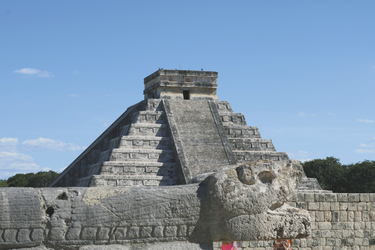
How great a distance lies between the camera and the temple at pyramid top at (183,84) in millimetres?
21047

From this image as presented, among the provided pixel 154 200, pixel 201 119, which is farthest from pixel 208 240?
pixel 201 119

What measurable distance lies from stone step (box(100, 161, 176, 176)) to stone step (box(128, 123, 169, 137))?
1383 mm

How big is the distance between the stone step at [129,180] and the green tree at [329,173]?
17.0m

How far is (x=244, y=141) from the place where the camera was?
65.6ft

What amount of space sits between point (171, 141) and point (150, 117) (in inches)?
50.3

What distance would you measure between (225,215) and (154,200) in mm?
535

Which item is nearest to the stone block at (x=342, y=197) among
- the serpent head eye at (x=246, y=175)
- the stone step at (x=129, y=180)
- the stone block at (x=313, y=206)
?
the stone block at (x=313, y=206)

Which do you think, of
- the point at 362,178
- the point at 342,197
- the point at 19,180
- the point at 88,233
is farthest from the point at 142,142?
the point at 19,180

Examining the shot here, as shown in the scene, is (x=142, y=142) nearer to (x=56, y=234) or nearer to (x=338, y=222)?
(x=338, y=222)

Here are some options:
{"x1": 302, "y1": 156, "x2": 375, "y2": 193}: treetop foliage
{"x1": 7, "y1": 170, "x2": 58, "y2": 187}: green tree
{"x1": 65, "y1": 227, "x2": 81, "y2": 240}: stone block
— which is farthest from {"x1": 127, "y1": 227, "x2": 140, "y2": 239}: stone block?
{"x1": 7, "y1": 170, "x2": 58, "y2": 187}: green tree

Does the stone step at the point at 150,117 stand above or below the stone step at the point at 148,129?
above

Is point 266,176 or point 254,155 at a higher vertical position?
point 254,155

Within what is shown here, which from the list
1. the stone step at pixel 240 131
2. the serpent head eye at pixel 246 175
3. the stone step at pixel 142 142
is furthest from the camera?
the stone step at pixel 240 131

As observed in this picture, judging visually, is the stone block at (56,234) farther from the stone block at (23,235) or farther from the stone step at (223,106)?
the stone step at (223,106)
